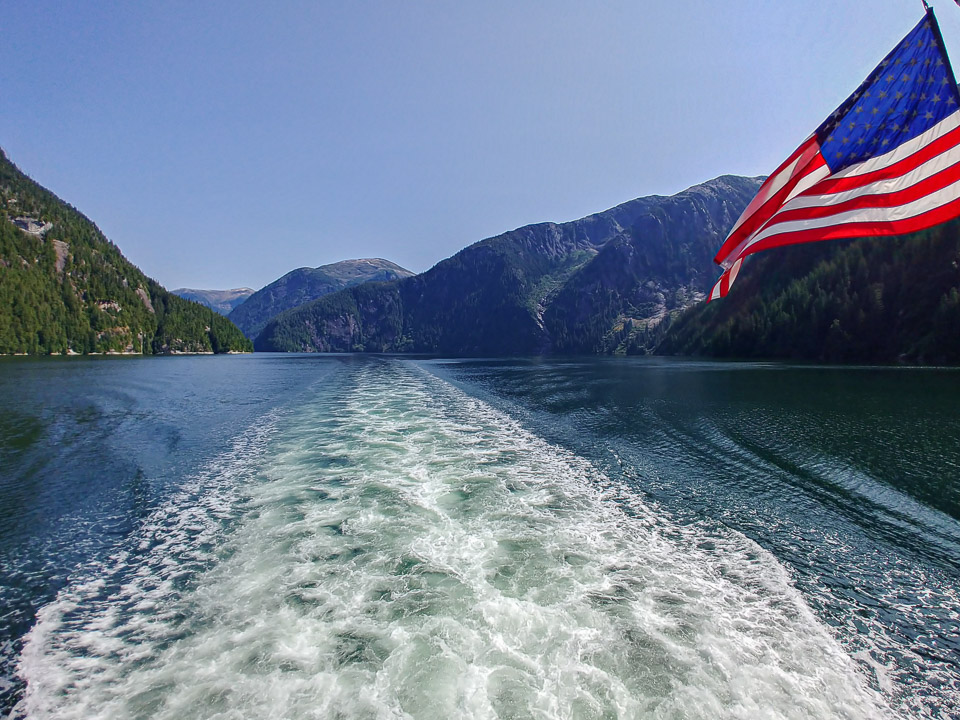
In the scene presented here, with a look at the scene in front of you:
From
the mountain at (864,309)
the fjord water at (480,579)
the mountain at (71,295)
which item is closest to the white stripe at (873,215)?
the fjord water at (480,579)

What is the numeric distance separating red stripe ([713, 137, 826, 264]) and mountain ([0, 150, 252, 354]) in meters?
167

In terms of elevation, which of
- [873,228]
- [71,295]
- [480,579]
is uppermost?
[71,295]

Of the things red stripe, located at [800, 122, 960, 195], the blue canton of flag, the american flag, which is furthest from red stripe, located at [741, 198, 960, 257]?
the blue canton of flag

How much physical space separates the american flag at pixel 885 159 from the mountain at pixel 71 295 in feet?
554

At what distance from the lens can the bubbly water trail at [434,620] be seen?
5.06m

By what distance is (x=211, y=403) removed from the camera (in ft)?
109

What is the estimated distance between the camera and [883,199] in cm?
855

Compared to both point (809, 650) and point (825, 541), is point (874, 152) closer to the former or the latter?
point (825, 541)

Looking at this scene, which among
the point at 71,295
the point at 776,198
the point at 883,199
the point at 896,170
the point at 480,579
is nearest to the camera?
the point at 480,579

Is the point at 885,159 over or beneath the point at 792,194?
over

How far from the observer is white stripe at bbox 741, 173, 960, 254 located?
7.75 meters

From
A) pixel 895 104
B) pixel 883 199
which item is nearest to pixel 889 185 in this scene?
pixel 883 199

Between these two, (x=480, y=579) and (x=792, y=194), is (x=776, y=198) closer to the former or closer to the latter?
(x=792, y=194)

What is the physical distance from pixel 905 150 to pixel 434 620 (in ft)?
38.8
